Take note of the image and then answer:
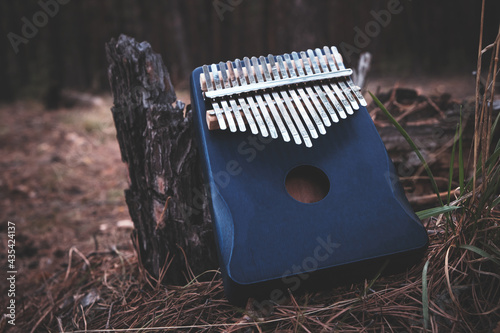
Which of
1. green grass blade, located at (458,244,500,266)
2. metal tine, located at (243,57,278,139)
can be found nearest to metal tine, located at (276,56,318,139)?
metal tine, located at (243,57,278,139)

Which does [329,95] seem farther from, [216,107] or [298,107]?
[216,107]

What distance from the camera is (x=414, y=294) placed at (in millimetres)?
1368

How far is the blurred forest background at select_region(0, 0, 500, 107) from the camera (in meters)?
6.47

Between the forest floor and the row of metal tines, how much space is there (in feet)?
3.14

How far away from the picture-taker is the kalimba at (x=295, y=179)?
1.33m

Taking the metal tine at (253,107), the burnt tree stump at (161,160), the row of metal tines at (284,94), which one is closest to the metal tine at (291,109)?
the row of metal tines at (284,94)

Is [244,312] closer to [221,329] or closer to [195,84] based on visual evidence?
[221,329]

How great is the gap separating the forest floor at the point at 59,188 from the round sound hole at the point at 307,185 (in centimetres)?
116

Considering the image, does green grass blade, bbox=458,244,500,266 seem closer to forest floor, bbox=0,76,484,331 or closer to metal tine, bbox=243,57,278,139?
metal tine, bbox=243,57,278,139

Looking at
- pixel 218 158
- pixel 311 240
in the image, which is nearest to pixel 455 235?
pixel 311 240

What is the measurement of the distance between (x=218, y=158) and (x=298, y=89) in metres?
0.46

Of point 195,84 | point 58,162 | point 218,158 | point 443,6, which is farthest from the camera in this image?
point 443,6

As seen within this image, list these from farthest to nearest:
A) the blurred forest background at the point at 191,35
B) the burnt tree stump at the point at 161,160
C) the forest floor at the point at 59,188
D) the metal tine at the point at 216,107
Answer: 1. the blurred forest background at the point at 191,35
2. the forest floor at the point at 59,188
3. the burnt tree stump at the point at 161,160
4. the metal tine at the point at 216,107

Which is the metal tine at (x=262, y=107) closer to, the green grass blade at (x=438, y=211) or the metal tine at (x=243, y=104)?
the metal tine at (x=243, y=104)
